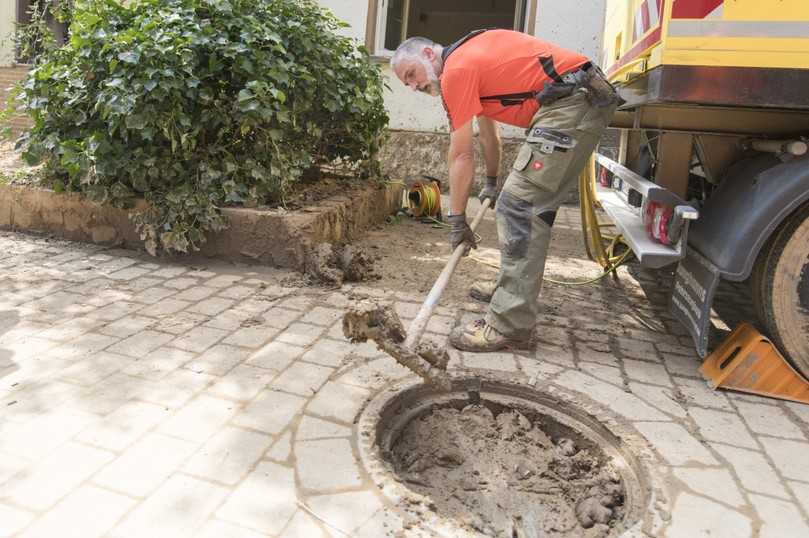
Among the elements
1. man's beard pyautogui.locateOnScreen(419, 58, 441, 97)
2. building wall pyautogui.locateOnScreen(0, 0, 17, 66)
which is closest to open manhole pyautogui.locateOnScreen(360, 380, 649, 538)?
man's beard pyautogui.locateOnScreen(419, 58, 441, 97)

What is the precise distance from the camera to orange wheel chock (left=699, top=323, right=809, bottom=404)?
3043 mm

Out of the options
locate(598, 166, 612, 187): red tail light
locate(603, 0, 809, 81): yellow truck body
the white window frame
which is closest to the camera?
locate(603, 0, 809, 81): yellow truck body

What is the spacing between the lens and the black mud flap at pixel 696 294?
9.93ft

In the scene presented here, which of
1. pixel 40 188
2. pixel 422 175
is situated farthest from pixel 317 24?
pixel 422 175

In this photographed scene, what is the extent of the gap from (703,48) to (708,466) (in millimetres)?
1808

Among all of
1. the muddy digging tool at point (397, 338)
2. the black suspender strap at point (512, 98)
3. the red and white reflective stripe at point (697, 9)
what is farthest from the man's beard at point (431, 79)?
the muddy digging tool at point (397, 338)

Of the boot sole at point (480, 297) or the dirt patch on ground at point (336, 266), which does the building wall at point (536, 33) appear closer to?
the dirt patch on ground at point (336, 266)

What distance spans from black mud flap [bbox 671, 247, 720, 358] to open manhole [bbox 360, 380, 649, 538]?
2.64ft

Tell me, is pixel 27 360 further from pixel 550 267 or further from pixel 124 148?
pixel 550 267

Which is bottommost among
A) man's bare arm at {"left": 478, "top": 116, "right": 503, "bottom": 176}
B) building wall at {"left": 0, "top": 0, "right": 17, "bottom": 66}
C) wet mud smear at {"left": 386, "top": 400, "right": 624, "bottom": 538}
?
wet mud smear at {"left": 386, "top": 400, "right": 624, "bottom": 538}

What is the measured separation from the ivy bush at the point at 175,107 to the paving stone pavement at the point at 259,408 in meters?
0.73

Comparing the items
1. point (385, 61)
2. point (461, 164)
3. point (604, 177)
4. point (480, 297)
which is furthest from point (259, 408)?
point (385, 61)

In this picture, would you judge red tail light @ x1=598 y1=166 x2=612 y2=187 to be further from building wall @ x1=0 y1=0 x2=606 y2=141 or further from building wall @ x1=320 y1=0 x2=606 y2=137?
building wall @ x1=0 y1=0 x2=606 y2=141

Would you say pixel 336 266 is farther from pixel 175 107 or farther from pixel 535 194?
pixel 535 194
